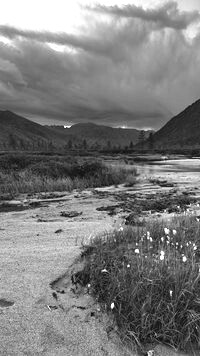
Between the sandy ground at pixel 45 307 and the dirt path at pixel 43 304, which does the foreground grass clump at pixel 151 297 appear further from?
the dirt path at pixel 43 304

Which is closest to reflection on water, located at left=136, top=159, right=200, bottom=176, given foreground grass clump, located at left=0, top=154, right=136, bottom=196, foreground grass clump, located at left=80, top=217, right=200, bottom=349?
foreground grass clump, located at left=0, top=154, right=136, bottom=196

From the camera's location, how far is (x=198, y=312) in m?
4.15

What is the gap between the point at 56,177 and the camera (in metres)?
21.6

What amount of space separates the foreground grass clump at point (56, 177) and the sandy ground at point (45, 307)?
10.4 m

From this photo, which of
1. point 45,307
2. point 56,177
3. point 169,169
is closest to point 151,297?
point 45,307

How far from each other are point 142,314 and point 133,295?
1.02ft

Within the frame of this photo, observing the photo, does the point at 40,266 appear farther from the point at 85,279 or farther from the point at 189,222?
the point at 189,222

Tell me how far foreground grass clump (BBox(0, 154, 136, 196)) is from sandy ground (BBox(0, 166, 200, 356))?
10.4 meters

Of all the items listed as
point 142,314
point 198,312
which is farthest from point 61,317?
point 198,312

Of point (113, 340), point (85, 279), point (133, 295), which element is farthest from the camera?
point (85, 279)

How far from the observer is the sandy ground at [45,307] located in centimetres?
381

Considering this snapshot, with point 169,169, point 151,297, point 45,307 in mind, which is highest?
point 151,297

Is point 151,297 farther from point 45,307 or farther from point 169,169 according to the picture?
point 169,169

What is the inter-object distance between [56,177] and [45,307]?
17295mm
